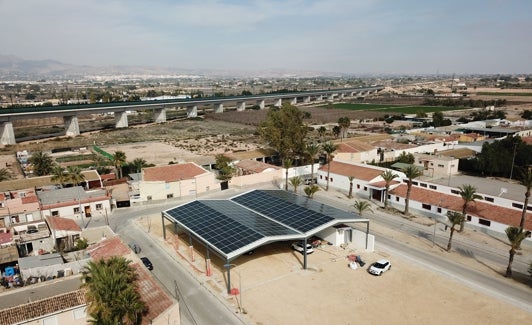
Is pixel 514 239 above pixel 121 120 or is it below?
above

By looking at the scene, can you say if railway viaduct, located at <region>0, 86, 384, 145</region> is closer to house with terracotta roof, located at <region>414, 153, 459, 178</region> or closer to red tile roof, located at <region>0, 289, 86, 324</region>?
red tile roof, located at <region>0, 289, 86, 324</region>

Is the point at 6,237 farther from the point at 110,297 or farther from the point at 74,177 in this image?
the point at 110,297

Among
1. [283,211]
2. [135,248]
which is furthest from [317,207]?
[135,248]

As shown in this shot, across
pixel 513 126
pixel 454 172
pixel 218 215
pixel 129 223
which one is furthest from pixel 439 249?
pixel 513 126

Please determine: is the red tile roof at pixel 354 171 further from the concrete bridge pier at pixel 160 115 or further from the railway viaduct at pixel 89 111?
the concrete bridge pier at pixel 160 115

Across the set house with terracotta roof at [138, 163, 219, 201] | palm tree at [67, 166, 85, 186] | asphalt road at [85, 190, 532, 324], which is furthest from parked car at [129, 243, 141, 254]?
palm tree at [67, 166, 85, 186]

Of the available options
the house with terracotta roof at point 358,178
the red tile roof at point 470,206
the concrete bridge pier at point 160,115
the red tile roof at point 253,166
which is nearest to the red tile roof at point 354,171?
the house with terracotta roof at point 358,178
